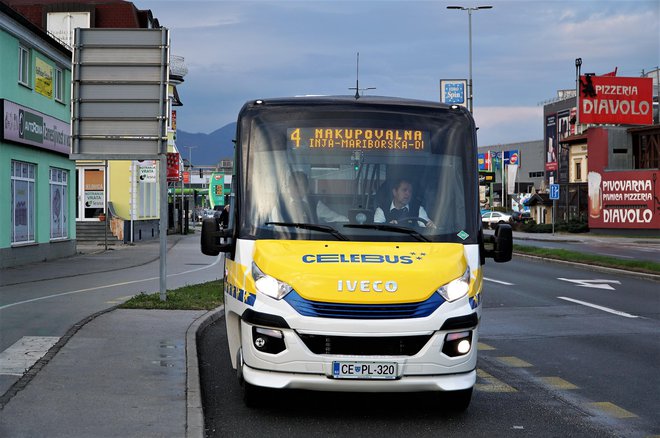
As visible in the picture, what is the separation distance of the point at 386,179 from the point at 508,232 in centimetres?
113

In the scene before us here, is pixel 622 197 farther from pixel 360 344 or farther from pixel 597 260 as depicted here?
pixel 360 344

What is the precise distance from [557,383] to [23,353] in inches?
213

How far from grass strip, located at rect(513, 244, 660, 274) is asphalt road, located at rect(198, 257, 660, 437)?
10229 mm

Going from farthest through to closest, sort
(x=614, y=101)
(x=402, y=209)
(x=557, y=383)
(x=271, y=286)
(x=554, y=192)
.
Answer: (x=614, y=101) < (x=554, y=192) < (x=557, y=383) < (x=402, y=209) < (x=271, y=286)

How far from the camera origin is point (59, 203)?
3047 centimetres

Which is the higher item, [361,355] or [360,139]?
[360,139]

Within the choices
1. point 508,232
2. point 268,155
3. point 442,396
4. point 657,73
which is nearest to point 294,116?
point 268,155

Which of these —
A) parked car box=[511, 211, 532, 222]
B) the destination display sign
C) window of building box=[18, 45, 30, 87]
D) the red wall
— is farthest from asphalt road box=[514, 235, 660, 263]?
parked car box=[511, 211, 532, 222]

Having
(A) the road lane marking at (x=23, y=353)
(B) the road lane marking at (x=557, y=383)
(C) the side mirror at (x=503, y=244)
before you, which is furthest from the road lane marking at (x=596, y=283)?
(A) the road lane marking at (x=23, y=353)

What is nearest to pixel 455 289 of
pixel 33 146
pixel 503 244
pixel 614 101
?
pixel 503 244

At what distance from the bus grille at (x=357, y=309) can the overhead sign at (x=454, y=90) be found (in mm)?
41232

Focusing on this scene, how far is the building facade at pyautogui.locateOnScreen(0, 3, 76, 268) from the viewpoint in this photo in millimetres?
24062

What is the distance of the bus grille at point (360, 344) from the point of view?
6.42m

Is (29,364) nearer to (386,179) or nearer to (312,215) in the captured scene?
(312,215)
